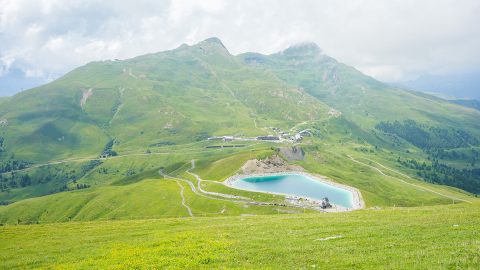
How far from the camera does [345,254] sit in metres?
28.1

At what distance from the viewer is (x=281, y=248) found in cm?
3152

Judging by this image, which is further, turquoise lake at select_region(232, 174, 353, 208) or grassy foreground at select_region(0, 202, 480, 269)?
A: turquoise lake at select_region(232, 174, 353, 208)

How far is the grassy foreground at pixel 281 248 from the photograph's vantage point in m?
25.7

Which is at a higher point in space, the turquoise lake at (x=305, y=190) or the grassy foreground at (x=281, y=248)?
the grassy foreground at (x=281, y=248)

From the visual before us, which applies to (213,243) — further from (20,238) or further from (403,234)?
(20,238)

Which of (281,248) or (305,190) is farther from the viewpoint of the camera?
(305,190)

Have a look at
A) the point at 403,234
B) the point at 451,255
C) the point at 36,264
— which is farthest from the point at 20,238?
the point at 451,255

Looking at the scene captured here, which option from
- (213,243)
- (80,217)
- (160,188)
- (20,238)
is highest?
(213,243)

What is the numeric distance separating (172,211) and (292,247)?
13531cm

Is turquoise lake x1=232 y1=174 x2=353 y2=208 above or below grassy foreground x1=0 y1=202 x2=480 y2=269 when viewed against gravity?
below

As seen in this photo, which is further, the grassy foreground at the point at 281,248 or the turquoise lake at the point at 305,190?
the turquoise lake at the point at 305,190

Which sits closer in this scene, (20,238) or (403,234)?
(403,234)

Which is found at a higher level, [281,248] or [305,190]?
[281,248]

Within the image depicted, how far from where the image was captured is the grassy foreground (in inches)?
1013
